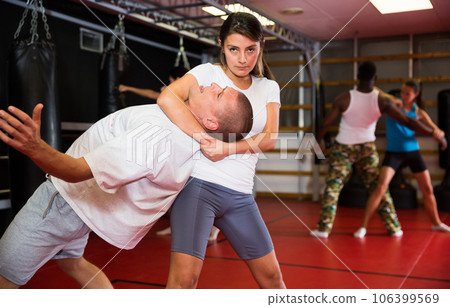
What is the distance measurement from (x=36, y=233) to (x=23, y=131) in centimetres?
43

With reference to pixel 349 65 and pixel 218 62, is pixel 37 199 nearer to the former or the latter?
pixel 218 62

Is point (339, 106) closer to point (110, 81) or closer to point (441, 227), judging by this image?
point (441, 227)

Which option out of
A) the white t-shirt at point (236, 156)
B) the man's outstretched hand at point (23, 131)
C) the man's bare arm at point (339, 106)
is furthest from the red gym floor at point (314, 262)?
the man's outstretched hand at point (23, 131)

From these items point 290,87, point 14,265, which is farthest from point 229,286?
point 290,87

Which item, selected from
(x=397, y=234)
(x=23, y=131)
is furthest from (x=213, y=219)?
(x=397, y=234)

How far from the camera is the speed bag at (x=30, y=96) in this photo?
2844 millimetres

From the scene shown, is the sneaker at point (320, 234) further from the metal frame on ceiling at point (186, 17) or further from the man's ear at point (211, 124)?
the man's ear at point (211, 124)

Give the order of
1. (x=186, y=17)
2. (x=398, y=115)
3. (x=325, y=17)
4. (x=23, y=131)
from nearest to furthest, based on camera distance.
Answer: (x=23, y=131), (x=398, y=115), (x=186, y=17), (x=325, y=17)

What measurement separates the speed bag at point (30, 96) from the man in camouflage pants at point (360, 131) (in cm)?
203

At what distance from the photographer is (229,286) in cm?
238

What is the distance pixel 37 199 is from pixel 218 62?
72 cm

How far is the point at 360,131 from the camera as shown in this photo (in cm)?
359

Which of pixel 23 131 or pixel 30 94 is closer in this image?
pixel 23 131

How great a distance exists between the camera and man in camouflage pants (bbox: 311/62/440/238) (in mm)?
3545
